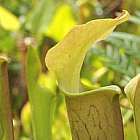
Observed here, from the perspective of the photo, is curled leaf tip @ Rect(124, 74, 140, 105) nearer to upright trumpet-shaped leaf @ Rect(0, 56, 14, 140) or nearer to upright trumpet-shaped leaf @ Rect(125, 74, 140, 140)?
upright trumpet-shaped leaf @ Rect(125, 74, 140, 140)

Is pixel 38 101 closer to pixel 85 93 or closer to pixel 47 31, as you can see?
pixel 85 93

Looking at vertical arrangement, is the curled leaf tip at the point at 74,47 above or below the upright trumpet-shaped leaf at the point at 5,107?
above

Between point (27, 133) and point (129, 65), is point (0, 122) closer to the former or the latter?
point (129, 65)

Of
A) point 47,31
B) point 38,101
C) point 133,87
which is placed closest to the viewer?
point 133,87

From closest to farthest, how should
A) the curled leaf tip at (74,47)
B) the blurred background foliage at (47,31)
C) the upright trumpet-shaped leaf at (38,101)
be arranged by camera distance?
the curled leaf tip at (74,47), the upright trumpet-shaped leaf at (38,101), the blurred background foliage at (47,31)

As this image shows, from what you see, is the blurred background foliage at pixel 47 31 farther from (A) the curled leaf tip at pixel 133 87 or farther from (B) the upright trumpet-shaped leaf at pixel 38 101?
(A) the curled leaf tip at pixel 133 87

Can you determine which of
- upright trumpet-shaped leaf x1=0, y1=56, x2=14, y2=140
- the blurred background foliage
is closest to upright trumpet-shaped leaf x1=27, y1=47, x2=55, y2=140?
upright trumpet-shaped leaf x1=0, y1=56, x2=14, y2=140

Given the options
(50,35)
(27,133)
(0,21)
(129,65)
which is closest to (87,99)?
(129,65)

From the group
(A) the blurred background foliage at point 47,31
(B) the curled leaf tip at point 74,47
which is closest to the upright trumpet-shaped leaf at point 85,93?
(B) the curled leaf tip at point 74,47

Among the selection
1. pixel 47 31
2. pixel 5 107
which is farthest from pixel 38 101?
pixel 47 31
